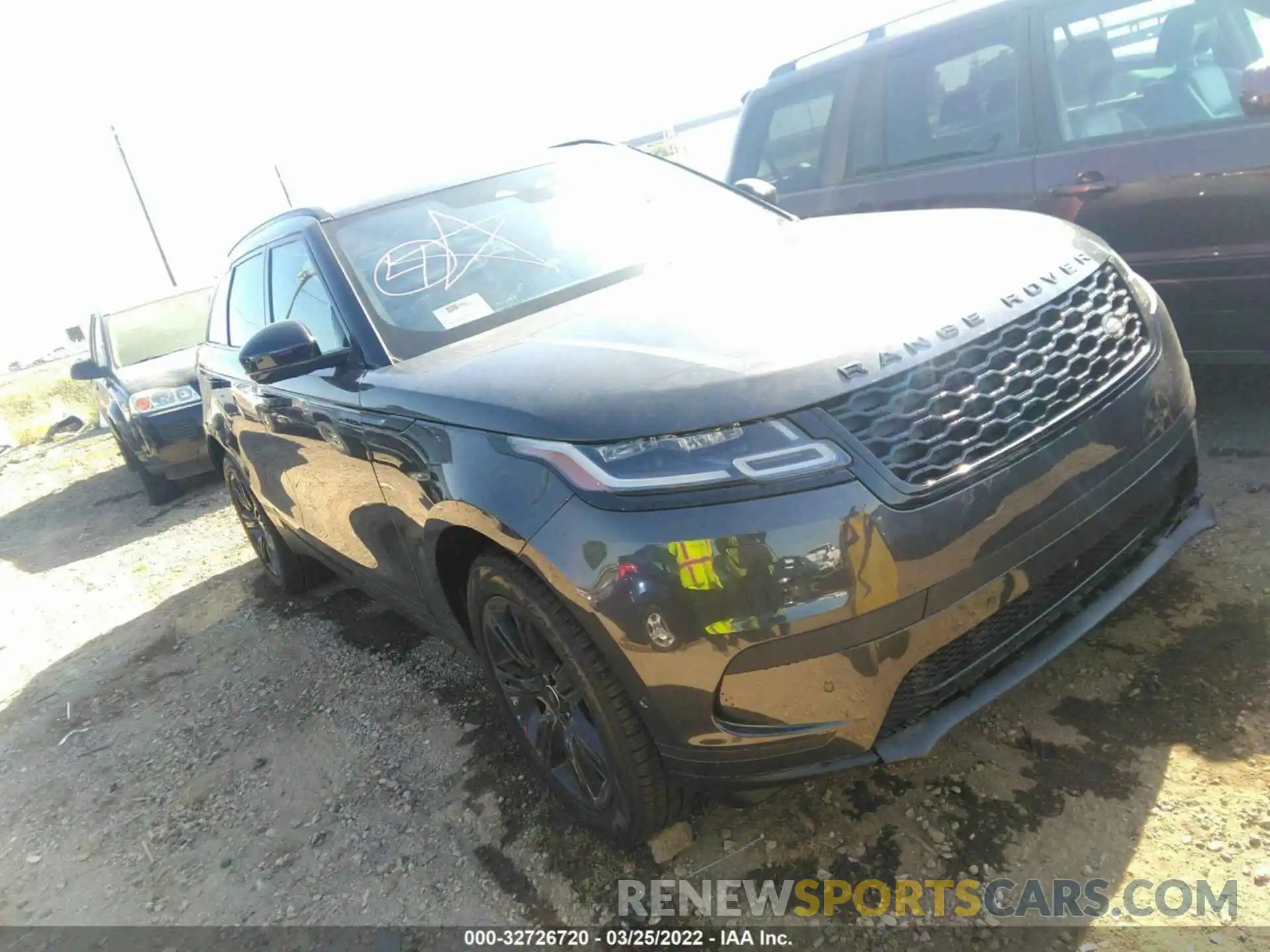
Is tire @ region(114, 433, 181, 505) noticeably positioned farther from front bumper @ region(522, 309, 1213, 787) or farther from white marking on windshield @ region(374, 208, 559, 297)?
front bumper @ region(522, 309, 1213, 787)

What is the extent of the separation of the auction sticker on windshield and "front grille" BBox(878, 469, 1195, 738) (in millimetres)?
1625

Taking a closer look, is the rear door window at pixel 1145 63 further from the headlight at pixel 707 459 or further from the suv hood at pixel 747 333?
the headlight at pixel 707 459

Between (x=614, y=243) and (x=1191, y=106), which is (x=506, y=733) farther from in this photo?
(x=1191, y=106)

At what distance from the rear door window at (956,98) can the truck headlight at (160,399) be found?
6.06 metres

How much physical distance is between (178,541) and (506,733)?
15.2ft

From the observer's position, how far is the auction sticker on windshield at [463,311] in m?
2.64

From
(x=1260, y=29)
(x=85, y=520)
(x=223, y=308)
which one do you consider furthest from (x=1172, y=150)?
(x=85, y=520)

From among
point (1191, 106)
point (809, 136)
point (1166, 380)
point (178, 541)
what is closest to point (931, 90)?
point (809, 136)

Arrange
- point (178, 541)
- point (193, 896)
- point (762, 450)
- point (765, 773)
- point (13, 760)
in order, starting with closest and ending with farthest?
point (762, 450)
point (765, 773)
point (193, 896)
point (13, 760)
point (178, 541)

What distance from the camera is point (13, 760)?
3771mm

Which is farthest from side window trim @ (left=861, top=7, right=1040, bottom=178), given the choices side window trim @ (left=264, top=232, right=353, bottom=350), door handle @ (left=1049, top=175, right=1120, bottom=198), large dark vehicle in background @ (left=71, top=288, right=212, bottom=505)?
large dark vehicle in background @ (left=71, top=288, right=212, bottom=505)

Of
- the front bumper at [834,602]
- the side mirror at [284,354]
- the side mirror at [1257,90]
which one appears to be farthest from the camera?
the side mirror at [1257,90]

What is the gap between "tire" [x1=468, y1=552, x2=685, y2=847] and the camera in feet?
6.47

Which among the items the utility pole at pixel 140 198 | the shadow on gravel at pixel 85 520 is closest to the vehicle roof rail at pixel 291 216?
the shadow on gravel at pixel 85 520
